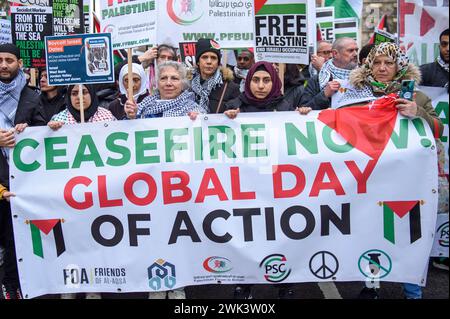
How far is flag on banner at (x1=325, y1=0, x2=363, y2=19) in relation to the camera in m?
7.74

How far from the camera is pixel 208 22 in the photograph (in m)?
5.28

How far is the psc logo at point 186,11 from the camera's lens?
17.7ft

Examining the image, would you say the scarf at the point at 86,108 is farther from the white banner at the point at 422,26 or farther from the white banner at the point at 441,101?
the white banner at the point at 422,26

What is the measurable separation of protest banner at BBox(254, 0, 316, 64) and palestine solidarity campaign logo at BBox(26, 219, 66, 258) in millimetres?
2067

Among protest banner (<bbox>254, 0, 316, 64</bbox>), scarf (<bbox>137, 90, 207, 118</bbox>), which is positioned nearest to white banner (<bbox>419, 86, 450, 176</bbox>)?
protest banner (<bbox>254, 0, 316, 64</bbox>)

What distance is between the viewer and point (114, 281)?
4.55 metres

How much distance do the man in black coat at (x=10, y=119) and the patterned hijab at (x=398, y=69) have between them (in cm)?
257

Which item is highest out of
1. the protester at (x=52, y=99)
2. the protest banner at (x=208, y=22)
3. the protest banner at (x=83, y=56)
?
the protest banner at (x=208, y=22)

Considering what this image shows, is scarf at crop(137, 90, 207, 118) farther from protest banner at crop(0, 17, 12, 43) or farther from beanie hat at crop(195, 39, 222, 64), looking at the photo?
protest banner at crop(0, 17, 12, 43)

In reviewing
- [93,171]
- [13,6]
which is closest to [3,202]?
[93,171]

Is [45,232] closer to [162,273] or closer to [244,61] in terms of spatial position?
[162,273]

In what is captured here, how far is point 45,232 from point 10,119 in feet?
3.27

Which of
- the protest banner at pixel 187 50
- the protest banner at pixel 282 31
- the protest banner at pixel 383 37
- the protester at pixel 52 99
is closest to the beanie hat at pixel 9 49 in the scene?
the protester at pixel 52 99
